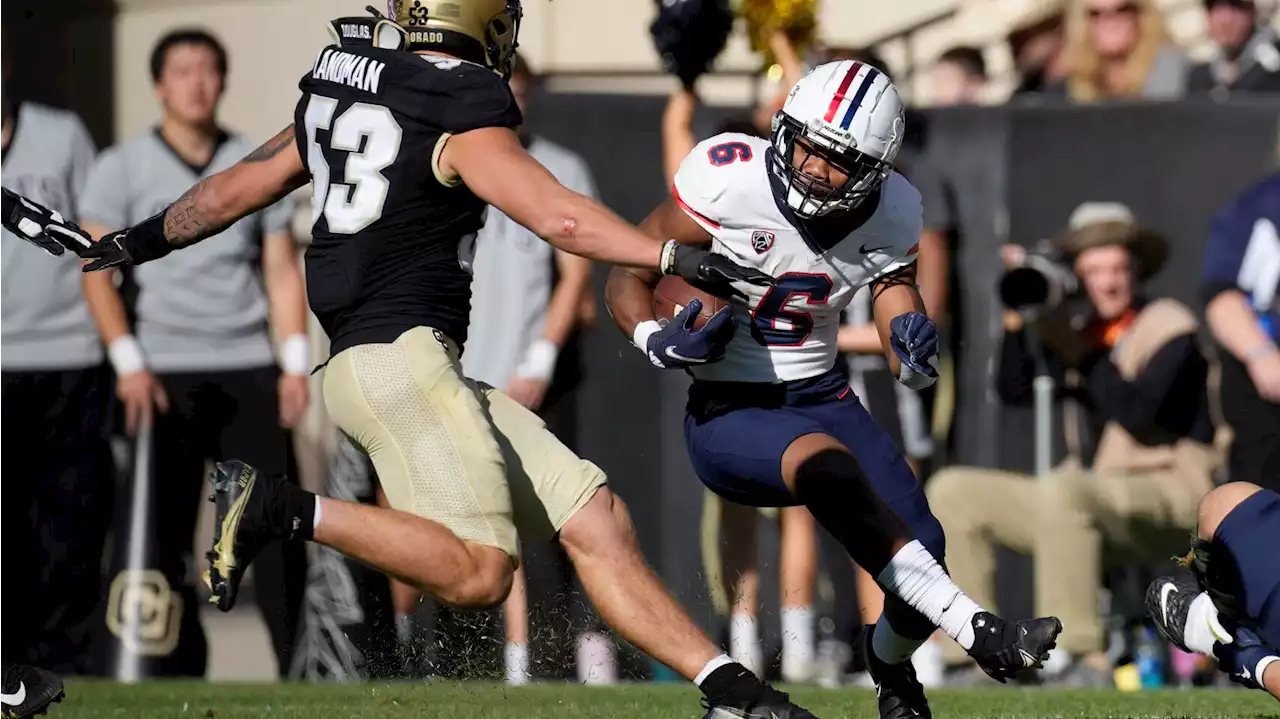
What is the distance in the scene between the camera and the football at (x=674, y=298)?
5574mm

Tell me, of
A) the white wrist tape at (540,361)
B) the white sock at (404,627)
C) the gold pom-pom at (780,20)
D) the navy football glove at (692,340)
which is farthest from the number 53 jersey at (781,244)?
the gold pom-pom at (780,20)

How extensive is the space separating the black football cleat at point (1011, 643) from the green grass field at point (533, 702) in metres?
0.94

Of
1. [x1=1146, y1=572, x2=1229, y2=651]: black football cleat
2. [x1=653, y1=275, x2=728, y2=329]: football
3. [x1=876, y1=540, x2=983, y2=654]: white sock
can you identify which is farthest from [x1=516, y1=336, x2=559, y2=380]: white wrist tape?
[x1=1146, y1=572, x2=1229, y2=651]: black football cleat

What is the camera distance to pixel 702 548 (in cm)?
834

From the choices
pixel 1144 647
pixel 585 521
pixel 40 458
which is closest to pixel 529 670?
pixel 585 521

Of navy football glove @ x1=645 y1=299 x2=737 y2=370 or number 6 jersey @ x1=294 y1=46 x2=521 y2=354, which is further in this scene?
number 6 jersey @ x1=294 y1=46 x2=521 y2=354

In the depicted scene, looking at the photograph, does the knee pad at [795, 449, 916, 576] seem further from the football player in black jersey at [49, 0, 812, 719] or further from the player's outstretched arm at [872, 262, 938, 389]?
the football player in black jersey at [49, 0, 812, 719]

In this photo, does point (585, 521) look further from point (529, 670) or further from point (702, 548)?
point (702, 548)

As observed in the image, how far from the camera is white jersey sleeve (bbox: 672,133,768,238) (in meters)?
5.34

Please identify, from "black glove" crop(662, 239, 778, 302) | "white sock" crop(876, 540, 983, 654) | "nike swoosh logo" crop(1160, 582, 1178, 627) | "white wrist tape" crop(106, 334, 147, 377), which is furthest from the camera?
"white wrist tape" crop(106, 334, 147, 377)

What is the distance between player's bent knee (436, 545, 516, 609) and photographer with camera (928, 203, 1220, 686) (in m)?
3.33

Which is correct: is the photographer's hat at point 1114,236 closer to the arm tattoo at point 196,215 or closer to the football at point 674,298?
the football at point 674,298

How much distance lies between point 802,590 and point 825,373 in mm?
2222

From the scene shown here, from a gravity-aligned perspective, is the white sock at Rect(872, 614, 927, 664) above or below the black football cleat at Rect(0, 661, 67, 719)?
above
